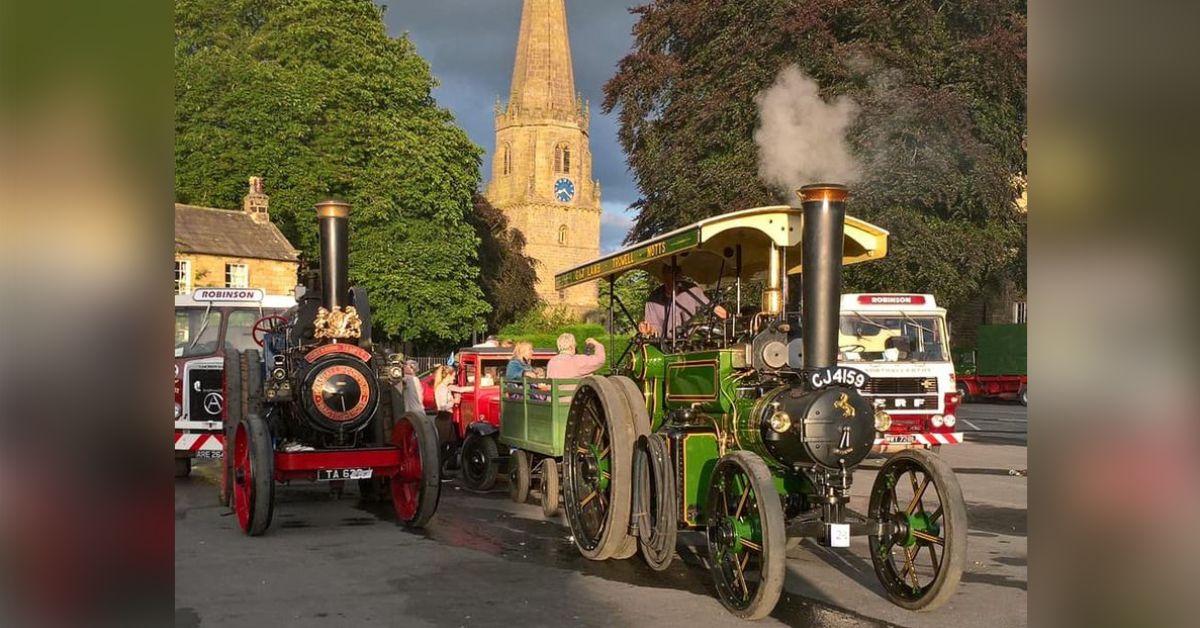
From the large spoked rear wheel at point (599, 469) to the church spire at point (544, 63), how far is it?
9250cm

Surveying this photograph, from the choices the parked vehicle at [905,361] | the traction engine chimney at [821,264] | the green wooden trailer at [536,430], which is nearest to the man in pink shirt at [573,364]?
the green wooden trailer at [536,430]

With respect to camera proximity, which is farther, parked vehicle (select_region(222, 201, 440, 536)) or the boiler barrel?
the boiler barrel

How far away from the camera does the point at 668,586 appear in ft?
21.9

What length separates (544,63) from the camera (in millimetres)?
98625

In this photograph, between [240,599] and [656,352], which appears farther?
[656,352]

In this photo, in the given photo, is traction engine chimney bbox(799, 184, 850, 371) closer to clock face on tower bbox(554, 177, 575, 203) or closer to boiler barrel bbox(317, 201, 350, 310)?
boiler barrel bbox(317, 201, 350, 310)

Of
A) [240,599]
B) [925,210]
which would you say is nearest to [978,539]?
[240,599]

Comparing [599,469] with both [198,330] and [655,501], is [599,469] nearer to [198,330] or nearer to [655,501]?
[655,501]

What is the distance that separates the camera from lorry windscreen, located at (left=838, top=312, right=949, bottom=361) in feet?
45.4

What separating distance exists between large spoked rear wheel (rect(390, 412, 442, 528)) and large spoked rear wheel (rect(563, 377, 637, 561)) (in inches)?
50.6

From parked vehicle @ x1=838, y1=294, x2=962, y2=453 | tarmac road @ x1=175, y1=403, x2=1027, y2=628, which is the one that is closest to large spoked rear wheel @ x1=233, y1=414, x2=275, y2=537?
tarmac road @ x1=175, y1=403, x2=1027, y2=628

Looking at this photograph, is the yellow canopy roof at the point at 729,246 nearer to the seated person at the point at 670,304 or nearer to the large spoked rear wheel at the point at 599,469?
the seated person at the point at 670,304
